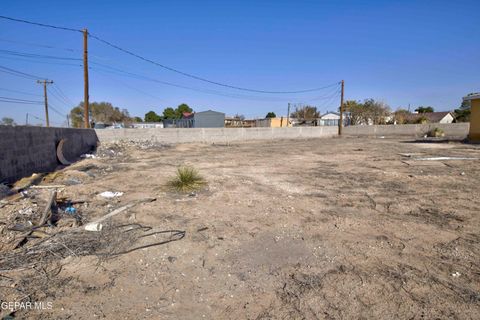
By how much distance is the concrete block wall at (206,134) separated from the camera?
20422 millimetres

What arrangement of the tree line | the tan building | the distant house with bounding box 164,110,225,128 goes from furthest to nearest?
1. the tree line
2. the distant house with bounding box 164,110,225,128
3. the tan building

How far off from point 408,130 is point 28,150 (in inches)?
1399

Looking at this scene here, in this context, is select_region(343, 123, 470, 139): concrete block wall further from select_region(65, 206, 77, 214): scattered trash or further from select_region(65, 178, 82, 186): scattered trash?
select_region(65, 206, 77, 214): scattered trash

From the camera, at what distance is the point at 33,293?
2.71 metres

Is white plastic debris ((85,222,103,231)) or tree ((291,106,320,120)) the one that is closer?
white plastic debris ((85,222,103,231))

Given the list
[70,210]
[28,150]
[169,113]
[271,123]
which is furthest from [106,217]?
[169,113]

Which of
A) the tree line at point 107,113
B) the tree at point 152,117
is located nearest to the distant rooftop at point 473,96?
the tree line at point 107,113

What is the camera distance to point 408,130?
1297 inches

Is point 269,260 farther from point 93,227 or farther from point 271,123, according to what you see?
point 271,123

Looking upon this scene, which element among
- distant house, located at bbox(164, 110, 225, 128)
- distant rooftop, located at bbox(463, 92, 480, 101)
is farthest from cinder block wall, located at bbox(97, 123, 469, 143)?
distant house, located at bbox(164, 110, 225, 128)

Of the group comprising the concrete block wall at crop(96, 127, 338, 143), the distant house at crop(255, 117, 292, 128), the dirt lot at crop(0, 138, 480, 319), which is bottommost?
the dirt lot at crop(0, 138, 480, 319)

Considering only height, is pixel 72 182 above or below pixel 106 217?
above

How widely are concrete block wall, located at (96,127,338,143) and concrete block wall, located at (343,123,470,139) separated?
5.31 meters

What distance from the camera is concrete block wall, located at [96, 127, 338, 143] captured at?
2042 cm
